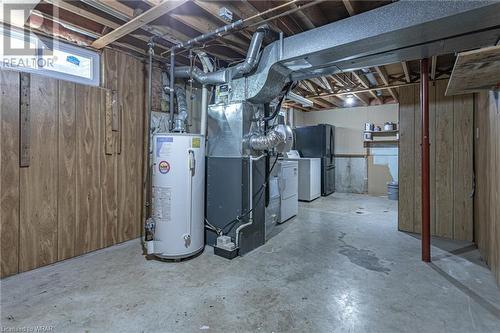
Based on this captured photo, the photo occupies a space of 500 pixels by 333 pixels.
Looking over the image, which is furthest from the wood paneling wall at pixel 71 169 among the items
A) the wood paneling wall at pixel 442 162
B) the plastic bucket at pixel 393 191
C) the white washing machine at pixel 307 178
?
the plastic bucket at pixel 393 191

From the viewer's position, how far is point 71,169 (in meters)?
2.62

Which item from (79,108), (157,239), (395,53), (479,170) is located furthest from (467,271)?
(79,108)

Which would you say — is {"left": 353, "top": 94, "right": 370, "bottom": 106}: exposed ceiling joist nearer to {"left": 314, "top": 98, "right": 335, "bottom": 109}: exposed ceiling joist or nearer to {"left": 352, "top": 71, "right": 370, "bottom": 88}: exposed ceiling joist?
{"left": 314, "top": 98, "right": 335, "bottom": 109}: exposed ceiling joist

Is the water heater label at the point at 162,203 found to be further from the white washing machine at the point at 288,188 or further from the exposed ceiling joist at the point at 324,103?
the exposed ceiling joist at the point at 324,103

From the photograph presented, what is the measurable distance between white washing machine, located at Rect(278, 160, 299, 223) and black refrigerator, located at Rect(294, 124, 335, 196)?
2165mm

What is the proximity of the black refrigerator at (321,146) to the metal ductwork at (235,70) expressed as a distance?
13.3 ft

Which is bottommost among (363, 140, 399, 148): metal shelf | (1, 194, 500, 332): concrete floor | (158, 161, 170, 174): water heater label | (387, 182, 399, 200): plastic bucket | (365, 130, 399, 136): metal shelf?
(1, 194, 500, 332): concrete floor

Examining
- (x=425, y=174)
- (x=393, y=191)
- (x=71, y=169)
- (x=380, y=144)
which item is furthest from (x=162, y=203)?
(x=380, y=144)

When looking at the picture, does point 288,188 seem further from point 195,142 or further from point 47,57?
point 47,57

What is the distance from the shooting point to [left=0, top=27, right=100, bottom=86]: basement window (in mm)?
2279

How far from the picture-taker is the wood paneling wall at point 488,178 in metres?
2.13

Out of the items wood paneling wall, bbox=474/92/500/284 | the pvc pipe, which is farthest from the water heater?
wood paneling wall, bbox=474/92/500/284

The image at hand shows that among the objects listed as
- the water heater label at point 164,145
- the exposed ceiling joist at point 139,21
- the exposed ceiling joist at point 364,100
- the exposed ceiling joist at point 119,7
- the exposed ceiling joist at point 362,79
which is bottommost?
the water heater label at point 164,145

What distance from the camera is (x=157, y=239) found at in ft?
→ 8.56
